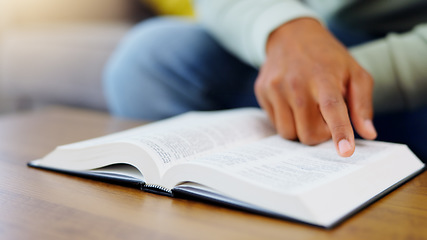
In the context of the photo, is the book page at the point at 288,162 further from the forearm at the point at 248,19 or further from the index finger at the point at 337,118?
the forearm at the point at 248,19

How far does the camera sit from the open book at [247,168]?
1.26 feet

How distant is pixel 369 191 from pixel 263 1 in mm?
445

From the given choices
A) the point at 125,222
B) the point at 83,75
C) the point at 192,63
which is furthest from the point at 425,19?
the point at 83,75

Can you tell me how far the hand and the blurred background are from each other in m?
0.99

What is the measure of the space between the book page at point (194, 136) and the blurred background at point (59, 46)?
0.92 metres

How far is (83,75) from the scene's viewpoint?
1.52m

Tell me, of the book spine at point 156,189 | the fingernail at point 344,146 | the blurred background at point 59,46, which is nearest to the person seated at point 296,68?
the fingernail at point 344,146

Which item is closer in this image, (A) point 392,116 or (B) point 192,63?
(A) point 392,116

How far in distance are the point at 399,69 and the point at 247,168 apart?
1.35 feet

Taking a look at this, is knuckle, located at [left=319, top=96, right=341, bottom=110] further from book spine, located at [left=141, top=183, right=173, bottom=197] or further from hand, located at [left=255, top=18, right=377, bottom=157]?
book spine, located at [left=141, top=183, right=173, bottom=197]

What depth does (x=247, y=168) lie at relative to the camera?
0.43 m

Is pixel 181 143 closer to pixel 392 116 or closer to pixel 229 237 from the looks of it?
pixel 229 237

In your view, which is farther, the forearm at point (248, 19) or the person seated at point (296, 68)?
the forearm at point (248, 19)

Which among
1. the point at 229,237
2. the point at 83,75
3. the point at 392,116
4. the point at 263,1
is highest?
the point at 83,75
